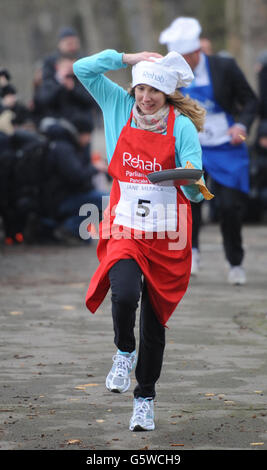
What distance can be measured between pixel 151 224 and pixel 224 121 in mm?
4661

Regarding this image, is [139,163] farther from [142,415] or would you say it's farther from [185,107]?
[142,415]

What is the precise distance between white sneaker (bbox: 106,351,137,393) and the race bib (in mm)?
653

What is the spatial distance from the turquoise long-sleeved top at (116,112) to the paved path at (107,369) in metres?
1.12

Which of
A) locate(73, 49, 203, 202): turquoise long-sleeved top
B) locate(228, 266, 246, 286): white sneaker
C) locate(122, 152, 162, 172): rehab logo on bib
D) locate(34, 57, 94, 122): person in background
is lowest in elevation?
locate(228, 266, 246, 286): white sneaker

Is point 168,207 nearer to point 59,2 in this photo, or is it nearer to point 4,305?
point 4,305

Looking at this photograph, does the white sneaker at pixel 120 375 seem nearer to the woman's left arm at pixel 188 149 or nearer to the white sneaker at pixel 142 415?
the white sneaker at pixel 142 415

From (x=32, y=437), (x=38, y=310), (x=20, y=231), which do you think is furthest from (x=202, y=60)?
(x=32, y=437)

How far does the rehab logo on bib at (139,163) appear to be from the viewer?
567 centimetres

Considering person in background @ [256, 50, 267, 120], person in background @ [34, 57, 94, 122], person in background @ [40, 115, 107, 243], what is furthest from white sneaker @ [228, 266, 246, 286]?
person in background @ [256, 50, 267, 120]

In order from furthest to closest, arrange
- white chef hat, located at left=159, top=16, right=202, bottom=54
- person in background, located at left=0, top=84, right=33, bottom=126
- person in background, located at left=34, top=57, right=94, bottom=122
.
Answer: person in background, located at left=34, top=57, right=94, bottom=122
person in background, located at left=0, top=84, right=33, bottom=126
white chef hat, located at left=159, top=16, right=202, bottom=54

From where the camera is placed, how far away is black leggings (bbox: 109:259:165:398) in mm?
5465

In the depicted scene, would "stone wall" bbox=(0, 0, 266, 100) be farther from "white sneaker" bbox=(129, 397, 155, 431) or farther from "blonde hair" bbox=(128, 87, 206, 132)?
"white sneaker" bbox=(129, 397, 155, 431)

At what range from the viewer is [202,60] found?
33.0 feet

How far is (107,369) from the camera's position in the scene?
6.79 metres
